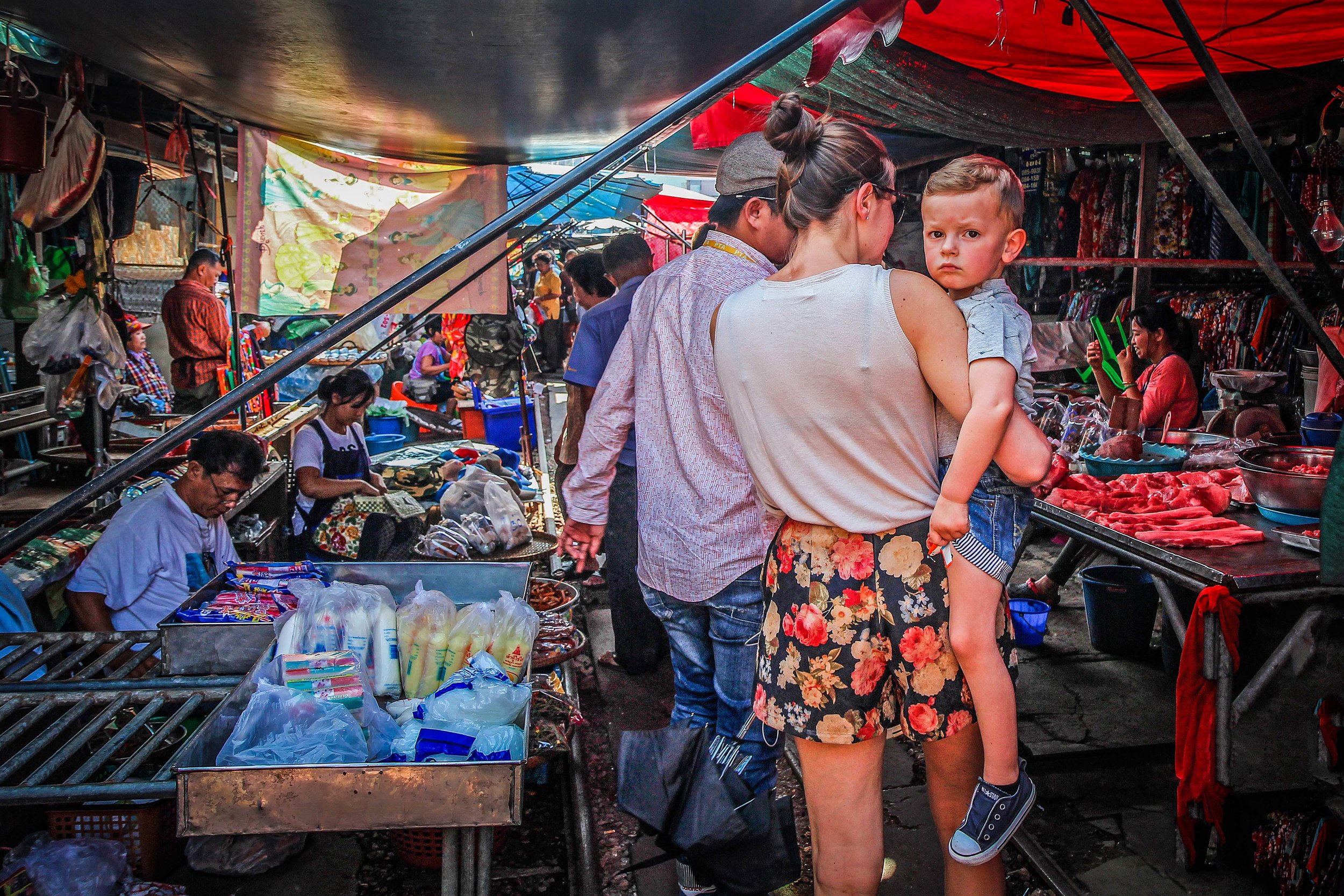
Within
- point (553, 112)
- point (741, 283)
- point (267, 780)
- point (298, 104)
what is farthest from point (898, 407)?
point (298, 104)

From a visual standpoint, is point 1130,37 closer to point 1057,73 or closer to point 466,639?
point 1057,73

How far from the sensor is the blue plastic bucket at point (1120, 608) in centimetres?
464

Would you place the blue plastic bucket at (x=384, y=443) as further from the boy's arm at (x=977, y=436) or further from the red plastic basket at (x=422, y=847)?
the boy's arm at (x=977, y=436)

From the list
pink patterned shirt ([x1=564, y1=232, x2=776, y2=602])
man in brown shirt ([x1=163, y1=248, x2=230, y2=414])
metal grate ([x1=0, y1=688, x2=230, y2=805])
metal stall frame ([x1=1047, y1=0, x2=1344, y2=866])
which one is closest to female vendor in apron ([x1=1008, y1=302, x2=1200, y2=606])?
metal stall frame ([x1=1047, y1=0, x2=1344, y2=866])

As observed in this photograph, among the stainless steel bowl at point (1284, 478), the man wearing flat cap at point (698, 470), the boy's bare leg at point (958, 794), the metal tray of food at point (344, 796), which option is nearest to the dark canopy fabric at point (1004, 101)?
the man wearing flat cap at point (698, 470)

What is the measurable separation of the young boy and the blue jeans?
615mm

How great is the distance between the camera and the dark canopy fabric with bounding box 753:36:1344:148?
5.38m

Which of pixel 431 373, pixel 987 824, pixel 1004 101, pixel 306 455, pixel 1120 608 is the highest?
pixel 1004 101

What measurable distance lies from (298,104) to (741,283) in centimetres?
198

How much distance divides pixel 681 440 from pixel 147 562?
2.36m

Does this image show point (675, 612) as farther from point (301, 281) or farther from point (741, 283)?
point (301, 281)

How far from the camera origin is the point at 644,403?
8.95 ft

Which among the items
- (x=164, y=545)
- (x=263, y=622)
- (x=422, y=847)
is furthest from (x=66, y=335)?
(x=422, y=847)

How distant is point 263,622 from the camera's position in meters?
2.64
